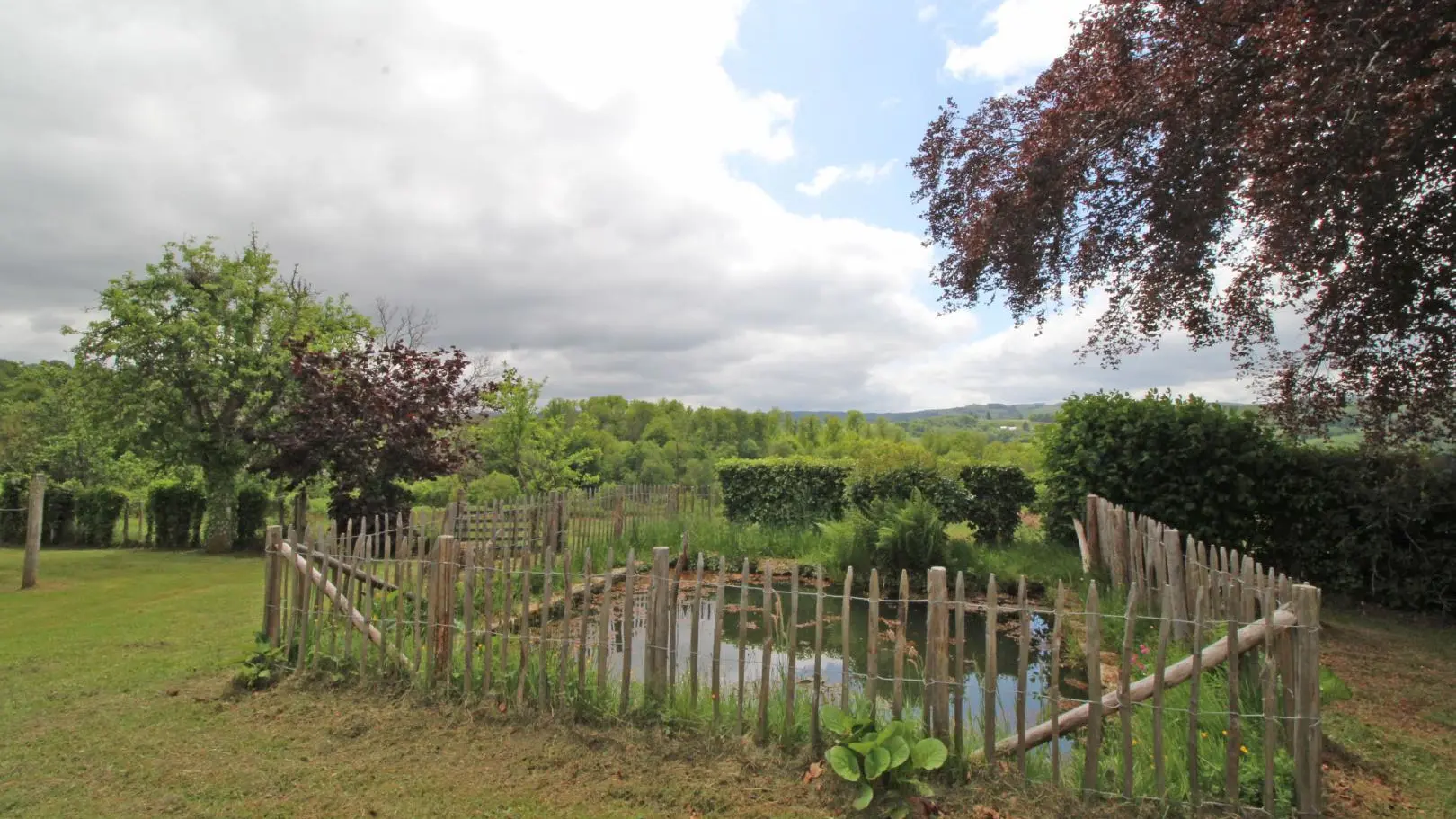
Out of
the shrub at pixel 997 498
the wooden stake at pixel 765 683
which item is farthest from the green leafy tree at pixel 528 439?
the wooden stake at pixel 765 683

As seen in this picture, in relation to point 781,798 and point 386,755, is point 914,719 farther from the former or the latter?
point 386,755

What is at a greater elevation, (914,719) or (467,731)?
(914,719)

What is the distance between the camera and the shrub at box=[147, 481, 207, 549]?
693 inches

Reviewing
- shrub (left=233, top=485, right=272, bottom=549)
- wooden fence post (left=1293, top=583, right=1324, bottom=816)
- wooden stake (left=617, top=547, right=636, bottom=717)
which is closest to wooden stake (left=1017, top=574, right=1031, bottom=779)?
wooden fence post (left=1293, top=583, right=1324, bottom=816)

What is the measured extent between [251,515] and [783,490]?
12604mm

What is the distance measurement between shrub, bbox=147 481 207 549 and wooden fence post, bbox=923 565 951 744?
1936 cm

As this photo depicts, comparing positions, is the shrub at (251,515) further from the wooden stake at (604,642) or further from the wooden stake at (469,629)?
the wooden stake at (604,642)

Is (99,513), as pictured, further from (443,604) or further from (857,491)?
(443,604)

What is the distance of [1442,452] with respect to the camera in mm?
7906

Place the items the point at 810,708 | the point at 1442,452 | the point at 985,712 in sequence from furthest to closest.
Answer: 1. the point at 1442,452
2. the point at 810,708
3. the point at 985,712

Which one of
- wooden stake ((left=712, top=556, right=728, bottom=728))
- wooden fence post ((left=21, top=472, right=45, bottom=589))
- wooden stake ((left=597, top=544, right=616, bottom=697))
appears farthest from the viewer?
wooden fence post ((left=21, top=472, right=45, bottom=589))

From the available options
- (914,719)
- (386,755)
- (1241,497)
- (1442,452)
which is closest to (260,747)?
(386,755)

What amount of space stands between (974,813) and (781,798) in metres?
0.92

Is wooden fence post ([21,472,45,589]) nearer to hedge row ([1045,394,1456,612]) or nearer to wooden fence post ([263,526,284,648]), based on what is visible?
wooden fence post ([263,526,284,648])
